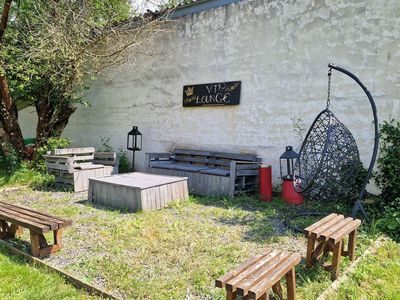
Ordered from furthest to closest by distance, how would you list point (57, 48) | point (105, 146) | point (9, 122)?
point (105, 146)
point (9, 122)
point (57, 48)

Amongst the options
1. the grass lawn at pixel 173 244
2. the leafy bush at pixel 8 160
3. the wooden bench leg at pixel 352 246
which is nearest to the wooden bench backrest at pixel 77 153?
the leafy bush at pixel 8 160

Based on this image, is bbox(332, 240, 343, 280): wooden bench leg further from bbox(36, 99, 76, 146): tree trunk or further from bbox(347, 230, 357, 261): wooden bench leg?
bbox(36, 99, 76, 146): tree trunk

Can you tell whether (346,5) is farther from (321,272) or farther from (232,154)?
(321,272)

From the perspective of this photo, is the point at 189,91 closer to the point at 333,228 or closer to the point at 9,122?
the point at 9,122

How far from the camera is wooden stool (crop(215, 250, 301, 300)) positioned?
2.24 meters

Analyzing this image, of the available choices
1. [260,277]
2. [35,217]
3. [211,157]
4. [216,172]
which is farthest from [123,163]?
[260,277]

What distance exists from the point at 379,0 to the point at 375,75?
1.26 m

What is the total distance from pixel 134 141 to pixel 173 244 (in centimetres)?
522

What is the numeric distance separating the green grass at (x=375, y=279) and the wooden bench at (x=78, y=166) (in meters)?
5.46

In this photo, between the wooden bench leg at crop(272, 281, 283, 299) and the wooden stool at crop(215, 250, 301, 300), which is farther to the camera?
the wooden bench leg at crop(272, 281, 283, 299)

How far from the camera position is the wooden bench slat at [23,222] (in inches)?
136

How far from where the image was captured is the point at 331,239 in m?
3.13

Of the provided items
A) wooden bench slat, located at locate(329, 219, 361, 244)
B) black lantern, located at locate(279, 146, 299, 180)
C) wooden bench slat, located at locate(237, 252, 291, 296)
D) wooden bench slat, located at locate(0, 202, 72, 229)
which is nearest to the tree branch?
wooden bench slat, located at locate(0, 202, 72, 229)

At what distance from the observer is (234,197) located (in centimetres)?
635
